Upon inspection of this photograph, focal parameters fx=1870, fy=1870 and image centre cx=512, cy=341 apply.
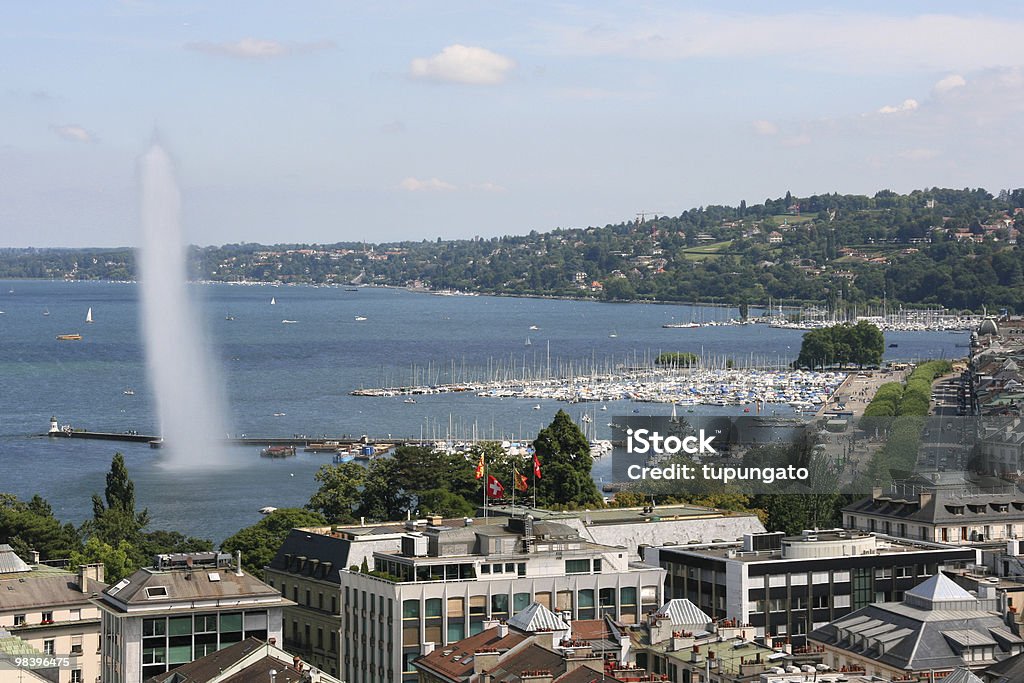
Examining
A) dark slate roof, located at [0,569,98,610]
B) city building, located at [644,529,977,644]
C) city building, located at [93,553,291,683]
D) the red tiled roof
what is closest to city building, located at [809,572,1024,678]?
city building, located at [644,529,977,644]

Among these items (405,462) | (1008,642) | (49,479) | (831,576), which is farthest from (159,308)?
(1008,642)

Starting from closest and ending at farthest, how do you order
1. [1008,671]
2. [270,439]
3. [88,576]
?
1. [1008,671]
2. [88,576]
3. [270,439]

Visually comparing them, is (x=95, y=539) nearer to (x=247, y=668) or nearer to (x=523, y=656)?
(x=247, y=668)

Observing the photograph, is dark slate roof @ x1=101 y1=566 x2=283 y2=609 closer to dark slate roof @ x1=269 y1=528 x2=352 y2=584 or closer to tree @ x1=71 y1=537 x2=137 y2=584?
dark slate roof @ x1=269 y1=528 x2=352 y2=584

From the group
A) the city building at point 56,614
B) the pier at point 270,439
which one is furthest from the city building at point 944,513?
the pier at point 270,439

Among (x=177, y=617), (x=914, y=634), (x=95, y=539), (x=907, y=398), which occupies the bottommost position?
(x=907, y=398)

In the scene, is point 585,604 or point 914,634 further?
point 585,604

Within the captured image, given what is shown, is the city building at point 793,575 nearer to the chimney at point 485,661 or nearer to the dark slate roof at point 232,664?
the chimney at point 485,661

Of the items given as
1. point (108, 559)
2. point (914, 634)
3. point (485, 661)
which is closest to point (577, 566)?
point (914, 634)
